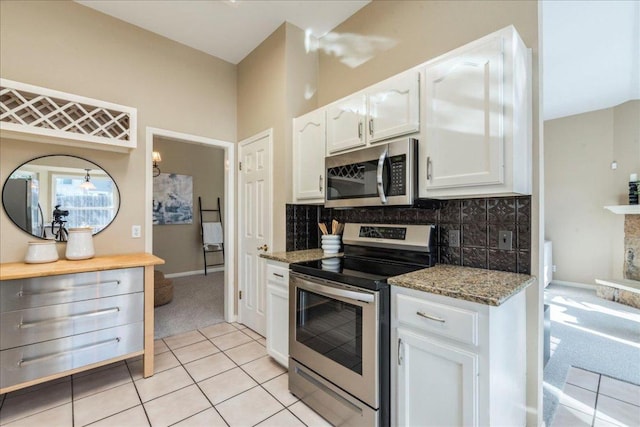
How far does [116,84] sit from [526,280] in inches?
138

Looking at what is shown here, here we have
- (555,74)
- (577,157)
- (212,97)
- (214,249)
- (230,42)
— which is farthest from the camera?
(214,249)

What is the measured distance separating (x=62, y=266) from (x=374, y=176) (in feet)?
7.26

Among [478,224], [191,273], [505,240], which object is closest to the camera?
[505,240]

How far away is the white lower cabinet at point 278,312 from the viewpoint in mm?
2186

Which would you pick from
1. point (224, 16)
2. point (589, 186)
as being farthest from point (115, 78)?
point (589, 186)

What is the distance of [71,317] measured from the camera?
74.8 inches

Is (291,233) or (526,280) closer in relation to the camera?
(526,280)

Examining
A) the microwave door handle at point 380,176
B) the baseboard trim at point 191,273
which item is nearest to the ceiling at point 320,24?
the microwave door handle at point 380,176

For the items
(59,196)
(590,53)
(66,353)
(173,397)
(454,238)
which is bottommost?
(173,397)

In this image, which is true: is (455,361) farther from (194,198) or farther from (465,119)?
(194,198)

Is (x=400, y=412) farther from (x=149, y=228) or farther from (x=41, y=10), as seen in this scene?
(x=41, y=10)

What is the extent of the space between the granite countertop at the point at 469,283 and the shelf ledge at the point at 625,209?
3827 millimetres

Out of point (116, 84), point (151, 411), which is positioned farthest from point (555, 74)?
point (151, 411)

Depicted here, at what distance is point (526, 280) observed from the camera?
148 cm
